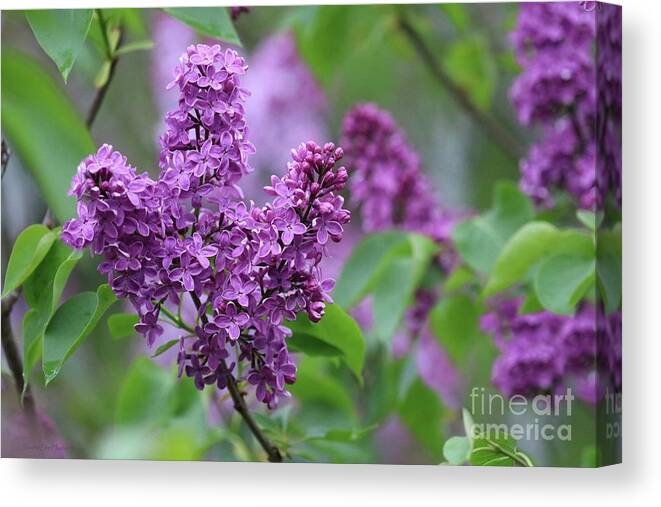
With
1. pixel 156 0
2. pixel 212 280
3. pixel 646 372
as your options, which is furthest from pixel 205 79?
pixel 646 372

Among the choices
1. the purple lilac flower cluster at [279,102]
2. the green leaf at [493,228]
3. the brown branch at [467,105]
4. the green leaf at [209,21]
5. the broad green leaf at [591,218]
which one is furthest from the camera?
the purple lilac flower cluster at [279,102]

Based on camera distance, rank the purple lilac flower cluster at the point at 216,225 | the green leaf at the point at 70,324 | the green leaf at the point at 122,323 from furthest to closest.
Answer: the green leaf at the point at 122,323
the green leaf at the point at 70,324
the purple lilac flower cluster at the point at 216,225

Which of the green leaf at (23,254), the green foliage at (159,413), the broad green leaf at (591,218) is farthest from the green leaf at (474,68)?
the green leaf at (23,254)

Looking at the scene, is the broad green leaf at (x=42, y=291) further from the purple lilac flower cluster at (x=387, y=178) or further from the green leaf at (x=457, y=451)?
the purple lilac flower cluster at (x=387, y=178)

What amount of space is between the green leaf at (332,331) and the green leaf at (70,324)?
0.80 ft

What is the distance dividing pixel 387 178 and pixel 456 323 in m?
0.27

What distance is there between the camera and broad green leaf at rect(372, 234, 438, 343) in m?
2.06

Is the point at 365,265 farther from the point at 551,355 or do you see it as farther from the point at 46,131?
the point at 46,131

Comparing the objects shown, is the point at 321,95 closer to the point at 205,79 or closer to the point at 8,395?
the point at 8,395

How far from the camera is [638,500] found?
2014 millimetres

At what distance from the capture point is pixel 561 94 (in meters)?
2.06

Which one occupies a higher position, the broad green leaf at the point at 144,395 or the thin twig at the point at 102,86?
the thin twig at the point at 102,86

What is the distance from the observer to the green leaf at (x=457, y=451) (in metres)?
1.81

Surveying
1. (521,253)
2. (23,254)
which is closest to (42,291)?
(23,254)
